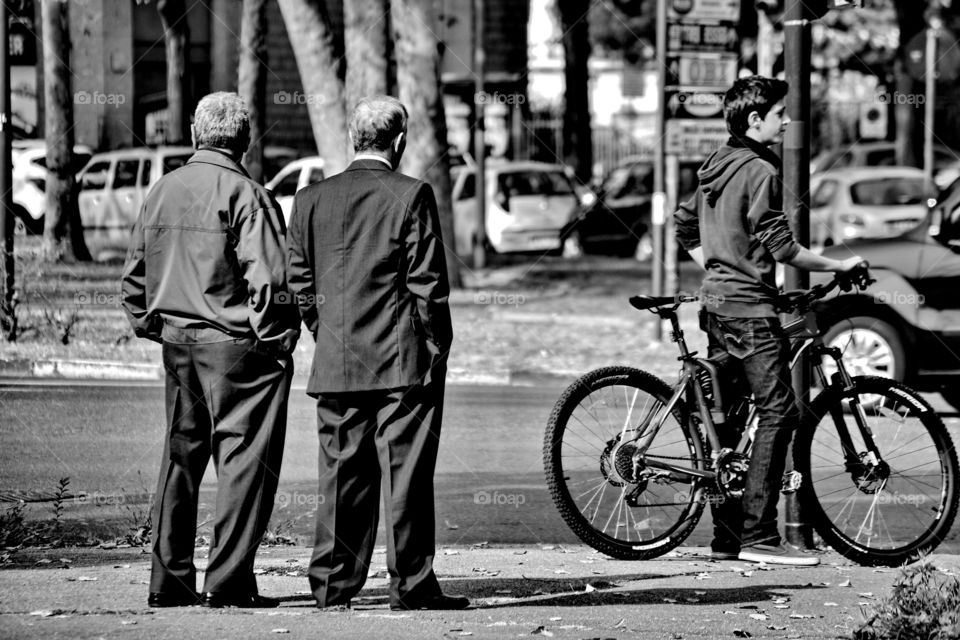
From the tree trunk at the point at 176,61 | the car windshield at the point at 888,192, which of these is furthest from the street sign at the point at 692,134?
the tree trunk at the point at 176,61

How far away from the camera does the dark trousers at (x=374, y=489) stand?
17.2 ft

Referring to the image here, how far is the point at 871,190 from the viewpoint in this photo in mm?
24094

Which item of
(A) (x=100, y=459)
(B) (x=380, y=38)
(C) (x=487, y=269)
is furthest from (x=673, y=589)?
(C) (x=487, y=269)

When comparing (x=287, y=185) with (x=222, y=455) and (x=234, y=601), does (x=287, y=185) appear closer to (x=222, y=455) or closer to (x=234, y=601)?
(x=222, y=455)

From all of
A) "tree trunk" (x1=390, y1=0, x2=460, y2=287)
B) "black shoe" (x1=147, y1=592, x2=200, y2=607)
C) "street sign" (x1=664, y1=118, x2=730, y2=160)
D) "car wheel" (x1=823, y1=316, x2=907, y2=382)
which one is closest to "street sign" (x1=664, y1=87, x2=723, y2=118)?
"street sign" (x1=664, y1=118, x2=730, y2=160)

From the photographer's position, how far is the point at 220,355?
528 centimetres

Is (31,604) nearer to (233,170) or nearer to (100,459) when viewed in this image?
(233,170)

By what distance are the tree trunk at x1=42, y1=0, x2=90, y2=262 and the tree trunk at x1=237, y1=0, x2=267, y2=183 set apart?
2737 millimetres

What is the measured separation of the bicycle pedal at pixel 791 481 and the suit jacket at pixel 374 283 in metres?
1.92

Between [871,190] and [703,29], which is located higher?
[703,29]

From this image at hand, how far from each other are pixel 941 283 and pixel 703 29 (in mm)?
5502

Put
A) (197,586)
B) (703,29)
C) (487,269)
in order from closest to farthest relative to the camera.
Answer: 1. (197,586)
2. (703,29)
3. (487,269)

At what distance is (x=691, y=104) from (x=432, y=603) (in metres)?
11.0

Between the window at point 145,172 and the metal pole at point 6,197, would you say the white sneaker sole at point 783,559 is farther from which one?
the window at point 145,172
